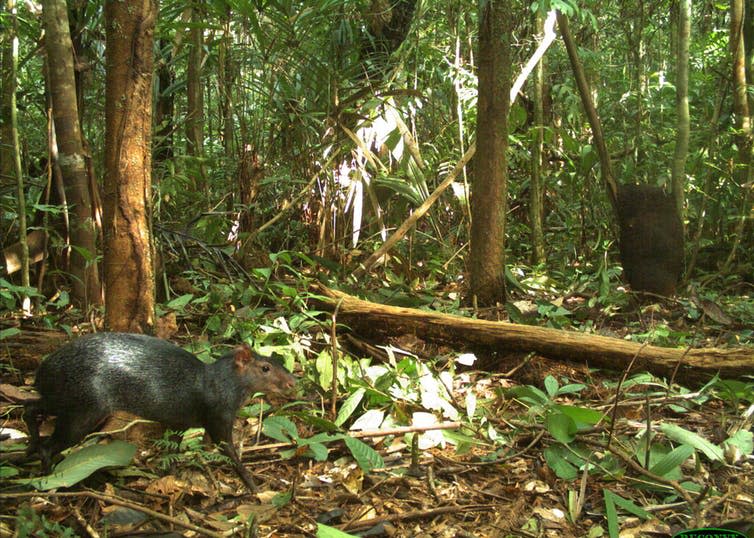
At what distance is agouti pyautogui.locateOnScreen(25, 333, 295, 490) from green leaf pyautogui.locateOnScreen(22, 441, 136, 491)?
0.11 metres

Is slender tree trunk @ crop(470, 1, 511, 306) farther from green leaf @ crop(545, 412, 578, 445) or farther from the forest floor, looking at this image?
green leaf @ crop(545, 412, 578, 445)

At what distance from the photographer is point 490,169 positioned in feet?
17.1

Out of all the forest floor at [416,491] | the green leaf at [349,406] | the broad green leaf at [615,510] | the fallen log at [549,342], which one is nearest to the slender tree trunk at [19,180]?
the forest floor at [416,491]

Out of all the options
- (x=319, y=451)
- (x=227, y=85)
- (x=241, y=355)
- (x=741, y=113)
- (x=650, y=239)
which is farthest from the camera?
(x=741, y=113)

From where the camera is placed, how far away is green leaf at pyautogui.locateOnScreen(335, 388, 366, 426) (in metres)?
3.24

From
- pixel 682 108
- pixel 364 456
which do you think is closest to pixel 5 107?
pixel 364 456

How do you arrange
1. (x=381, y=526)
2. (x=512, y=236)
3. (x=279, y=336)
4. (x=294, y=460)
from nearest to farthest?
(x=381, y=526) → (x=294, y=460) → (x=279, y=336) → (x=512, y=236)

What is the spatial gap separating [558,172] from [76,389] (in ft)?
21.4

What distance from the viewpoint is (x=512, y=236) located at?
804 cm

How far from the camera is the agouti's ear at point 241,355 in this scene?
3211 millimetres

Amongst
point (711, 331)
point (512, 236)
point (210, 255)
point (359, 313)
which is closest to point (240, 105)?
point (210, 255)

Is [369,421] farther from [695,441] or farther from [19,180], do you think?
[19,180]

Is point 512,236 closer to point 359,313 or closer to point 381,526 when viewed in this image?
point 359,313

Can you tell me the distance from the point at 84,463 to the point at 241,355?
875 millimetres
